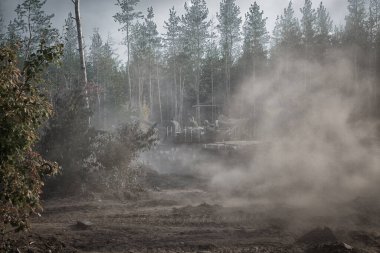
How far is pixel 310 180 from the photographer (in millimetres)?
14594

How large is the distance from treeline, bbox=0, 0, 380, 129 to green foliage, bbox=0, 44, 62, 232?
32292 mm

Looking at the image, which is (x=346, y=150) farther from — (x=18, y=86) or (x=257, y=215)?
(x=18, y=86)

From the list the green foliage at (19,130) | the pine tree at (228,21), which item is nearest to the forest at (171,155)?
the green foliage at (19,130)

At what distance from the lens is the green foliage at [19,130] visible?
5.32m

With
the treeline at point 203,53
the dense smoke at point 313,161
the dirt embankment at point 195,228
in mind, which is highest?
the treeline at point 203,53

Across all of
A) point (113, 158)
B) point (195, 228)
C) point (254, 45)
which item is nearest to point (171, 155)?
point (113, 158)

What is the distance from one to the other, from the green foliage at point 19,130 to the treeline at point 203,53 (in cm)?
3229

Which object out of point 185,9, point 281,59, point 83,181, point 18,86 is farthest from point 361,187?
point 185,9

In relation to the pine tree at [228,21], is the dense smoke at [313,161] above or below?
below

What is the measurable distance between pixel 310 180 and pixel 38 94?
11.8m

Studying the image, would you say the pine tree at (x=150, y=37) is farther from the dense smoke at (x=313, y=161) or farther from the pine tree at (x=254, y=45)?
the dense smoke at (x=313, y=161)

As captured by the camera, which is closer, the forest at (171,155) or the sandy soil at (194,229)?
the forest at (171,155)

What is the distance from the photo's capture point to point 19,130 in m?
5.36

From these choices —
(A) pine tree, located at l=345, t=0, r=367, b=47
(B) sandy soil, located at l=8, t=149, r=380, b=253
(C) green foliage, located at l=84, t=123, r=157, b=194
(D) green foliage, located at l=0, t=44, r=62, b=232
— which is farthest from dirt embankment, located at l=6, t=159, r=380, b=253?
(A) pine tree, located at l=345, t=0, r=367, b=47
